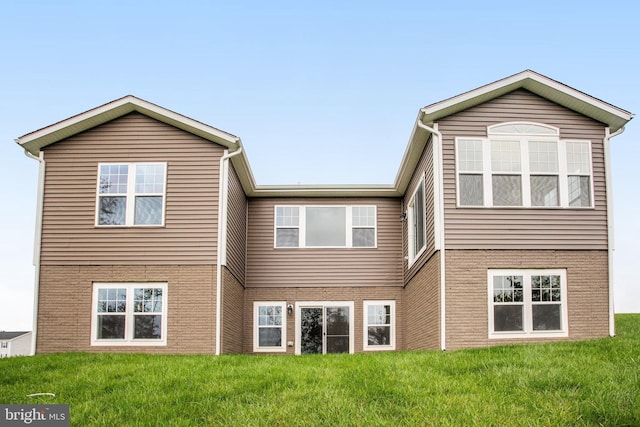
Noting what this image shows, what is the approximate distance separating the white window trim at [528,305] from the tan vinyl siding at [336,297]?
5.22m

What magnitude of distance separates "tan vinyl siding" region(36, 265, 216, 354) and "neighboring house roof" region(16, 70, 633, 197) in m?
2.90

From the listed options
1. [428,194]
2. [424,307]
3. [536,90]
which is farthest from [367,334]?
[536,90]

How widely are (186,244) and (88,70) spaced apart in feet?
15.5

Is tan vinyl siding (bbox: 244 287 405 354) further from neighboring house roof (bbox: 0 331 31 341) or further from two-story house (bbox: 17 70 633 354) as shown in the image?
neighboring house roof (bbox: 0 331 31 341)

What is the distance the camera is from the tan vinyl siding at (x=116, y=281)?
49.0 feet

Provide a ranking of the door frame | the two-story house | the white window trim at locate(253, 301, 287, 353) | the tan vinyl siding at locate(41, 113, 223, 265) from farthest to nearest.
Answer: the door frame, the white window trim at locate(253, 301, 287, 353), the tan vinyl siding at locate(41, 113, 223, 265), the two-story house

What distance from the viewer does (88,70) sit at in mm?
16141

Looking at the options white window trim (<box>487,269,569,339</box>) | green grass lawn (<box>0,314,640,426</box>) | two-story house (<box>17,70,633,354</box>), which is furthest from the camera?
two-story house (<box>17,70,633,354</box>)

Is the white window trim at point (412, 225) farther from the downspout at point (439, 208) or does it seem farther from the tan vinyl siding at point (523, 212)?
the tan vinyl siding at point (523, 212)

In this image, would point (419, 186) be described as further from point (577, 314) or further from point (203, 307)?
point (203, 307)

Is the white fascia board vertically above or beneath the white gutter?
above

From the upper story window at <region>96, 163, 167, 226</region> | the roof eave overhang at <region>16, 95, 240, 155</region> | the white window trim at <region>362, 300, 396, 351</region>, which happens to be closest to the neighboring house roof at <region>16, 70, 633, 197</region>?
the roof eave overhang at <region>16, 95, 240, 155</region>

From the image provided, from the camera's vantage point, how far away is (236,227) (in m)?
17.4

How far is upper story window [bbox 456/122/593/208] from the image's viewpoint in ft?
46.6
